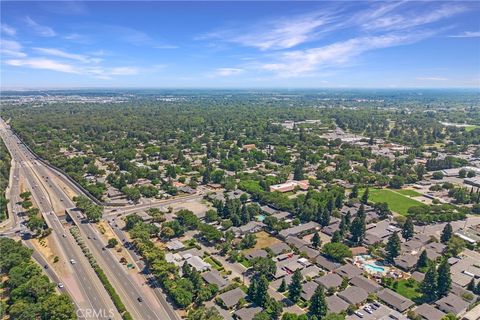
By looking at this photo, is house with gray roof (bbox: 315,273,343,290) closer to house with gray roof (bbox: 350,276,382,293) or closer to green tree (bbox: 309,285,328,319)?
house with gray roof (bbox: 350,276,382,293)

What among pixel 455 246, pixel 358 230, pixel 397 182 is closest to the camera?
pixel 455 246

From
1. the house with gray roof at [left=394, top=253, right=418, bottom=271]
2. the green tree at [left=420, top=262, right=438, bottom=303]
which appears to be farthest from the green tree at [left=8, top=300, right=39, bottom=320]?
the house with gray roof at [left=394, top=253, right=418, bottom=271]

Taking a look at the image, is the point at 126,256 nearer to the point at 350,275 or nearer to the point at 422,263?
the point at 350,275

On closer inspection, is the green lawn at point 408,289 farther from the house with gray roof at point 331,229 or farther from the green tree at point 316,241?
the house with gray roof at point 331,229

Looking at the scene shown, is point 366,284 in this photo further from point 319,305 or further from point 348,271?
point 319,305

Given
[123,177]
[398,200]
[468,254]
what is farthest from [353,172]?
[123,177]

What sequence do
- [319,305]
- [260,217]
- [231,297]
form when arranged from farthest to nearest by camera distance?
1. [260,217]
2. [231,297]
3. [319,305]

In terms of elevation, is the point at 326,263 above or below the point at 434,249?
above

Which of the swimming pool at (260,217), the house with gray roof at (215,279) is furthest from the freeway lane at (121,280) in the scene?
the swimming pool at (260,217)

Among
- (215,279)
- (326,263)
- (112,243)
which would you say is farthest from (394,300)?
(112,243)
